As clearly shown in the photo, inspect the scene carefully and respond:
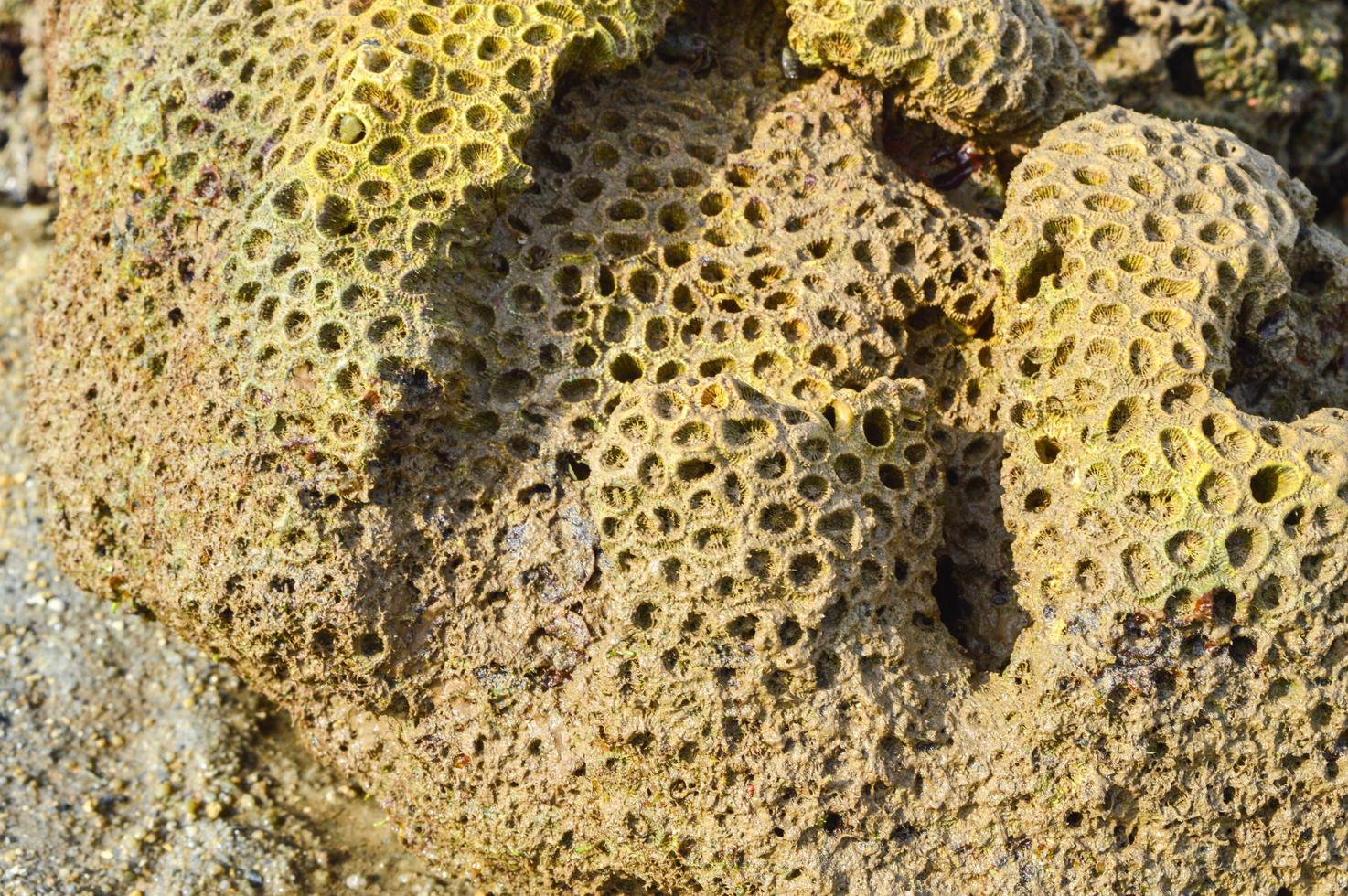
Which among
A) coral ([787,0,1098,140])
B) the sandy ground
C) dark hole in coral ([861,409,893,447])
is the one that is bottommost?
the sandy ground

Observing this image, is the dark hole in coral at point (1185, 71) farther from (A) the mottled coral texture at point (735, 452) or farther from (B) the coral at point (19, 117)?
(B) the coral at point (19, 117)

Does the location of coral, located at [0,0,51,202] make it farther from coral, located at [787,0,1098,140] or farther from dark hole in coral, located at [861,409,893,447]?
dark hole in coral, located at [861,409,893,447]

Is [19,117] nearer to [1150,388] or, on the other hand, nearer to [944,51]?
[944,51]

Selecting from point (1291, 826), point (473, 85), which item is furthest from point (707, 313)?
point (1291, 826)

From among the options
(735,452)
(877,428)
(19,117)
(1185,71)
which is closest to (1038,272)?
(877,428)

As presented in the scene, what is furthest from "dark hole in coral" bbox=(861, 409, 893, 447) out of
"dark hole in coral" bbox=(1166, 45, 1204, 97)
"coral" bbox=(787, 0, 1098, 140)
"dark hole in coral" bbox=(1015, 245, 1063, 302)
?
"dark hole in coral" bbox=(1166, 45, 1204, 97)

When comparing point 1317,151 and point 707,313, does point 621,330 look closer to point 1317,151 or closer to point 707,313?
point 707,313

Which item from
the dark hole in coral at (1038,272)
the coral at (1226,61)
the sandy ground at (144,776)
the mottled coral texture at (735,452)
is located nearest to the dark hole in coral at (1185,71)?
the coral at (1226,61)
